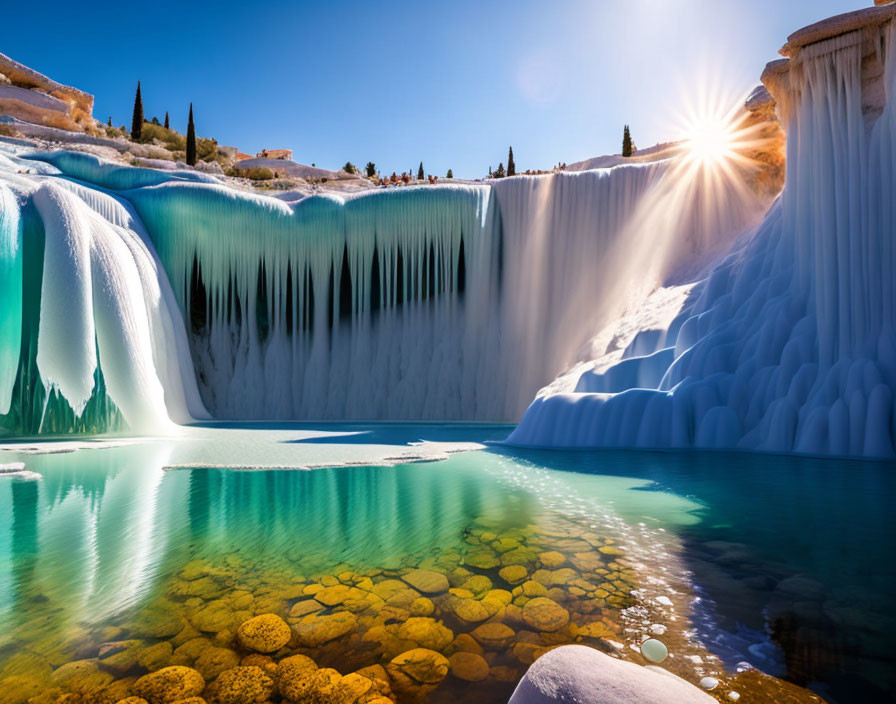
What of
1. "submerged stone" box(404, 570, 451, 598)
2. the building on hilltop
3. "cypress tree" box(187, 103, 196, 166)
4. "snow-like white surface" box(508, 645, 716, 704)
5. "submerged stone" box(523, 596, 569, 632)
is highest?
the building on hilltop

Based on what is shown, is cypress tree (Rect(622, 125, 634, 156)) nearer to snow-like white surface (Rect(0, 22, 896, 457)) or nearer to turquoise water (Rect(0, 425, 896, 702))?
snow-like white surface (Rect(0, 22, 896, 457))

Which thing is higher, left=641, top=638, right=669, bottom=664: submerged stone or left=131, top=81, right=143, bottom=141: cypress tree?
left=131, top=81, right=143, bottom=141: cypress tree

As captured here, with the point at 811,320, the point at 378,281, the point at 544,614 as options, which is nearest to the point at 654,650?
the point at 544,614

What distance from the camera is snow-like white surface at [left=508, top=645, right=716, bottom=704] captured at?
114 cm

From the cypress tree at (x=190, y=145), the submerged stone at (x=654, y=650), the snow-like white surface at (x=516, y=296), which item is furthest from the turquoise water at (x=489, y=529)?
the cypress tree at (x=190, y=145)

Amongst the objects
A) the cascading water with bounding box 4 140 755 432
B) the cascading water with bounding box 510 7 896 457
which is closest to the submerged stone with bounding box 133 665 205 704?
the cascading water with bounding box 510 7 896 457

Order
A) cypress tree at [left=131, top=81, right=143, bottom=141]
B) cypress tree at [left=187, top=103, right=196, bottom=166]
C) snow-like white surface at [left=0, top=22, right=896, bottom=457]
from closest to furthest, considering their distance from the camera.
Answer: snow-like white surface at [left=0, top=22, right=896, bottom=457] < cypress tree at [left=187, top=103, right=196, bottom=166] < cypress tree at [left=131, top=81, right=143, bottom=141]

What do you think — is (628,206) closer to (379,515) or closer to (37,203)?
(379,515)

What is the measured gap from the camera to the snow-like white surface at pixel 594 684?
1143 mm

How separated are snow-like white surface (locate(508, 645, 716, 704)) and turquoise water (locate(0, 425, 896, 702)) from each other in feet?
1.11

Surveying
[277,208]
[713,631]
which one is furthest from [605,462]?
[277,208]

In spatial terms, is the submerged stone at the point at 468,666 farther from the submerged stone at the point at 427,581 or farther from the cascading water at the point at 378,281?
the cascading water at the point at 378,281

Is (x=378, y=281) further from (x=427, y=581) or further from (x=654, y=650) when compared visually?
(x=654, y=650)

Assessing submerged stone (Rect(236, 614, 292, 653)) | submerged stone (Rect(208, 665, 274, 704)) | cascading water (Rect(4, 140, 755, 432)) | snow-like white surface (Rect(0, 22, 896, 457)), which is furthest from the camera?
cascading water (Rect(4, 140, 755, 432))
